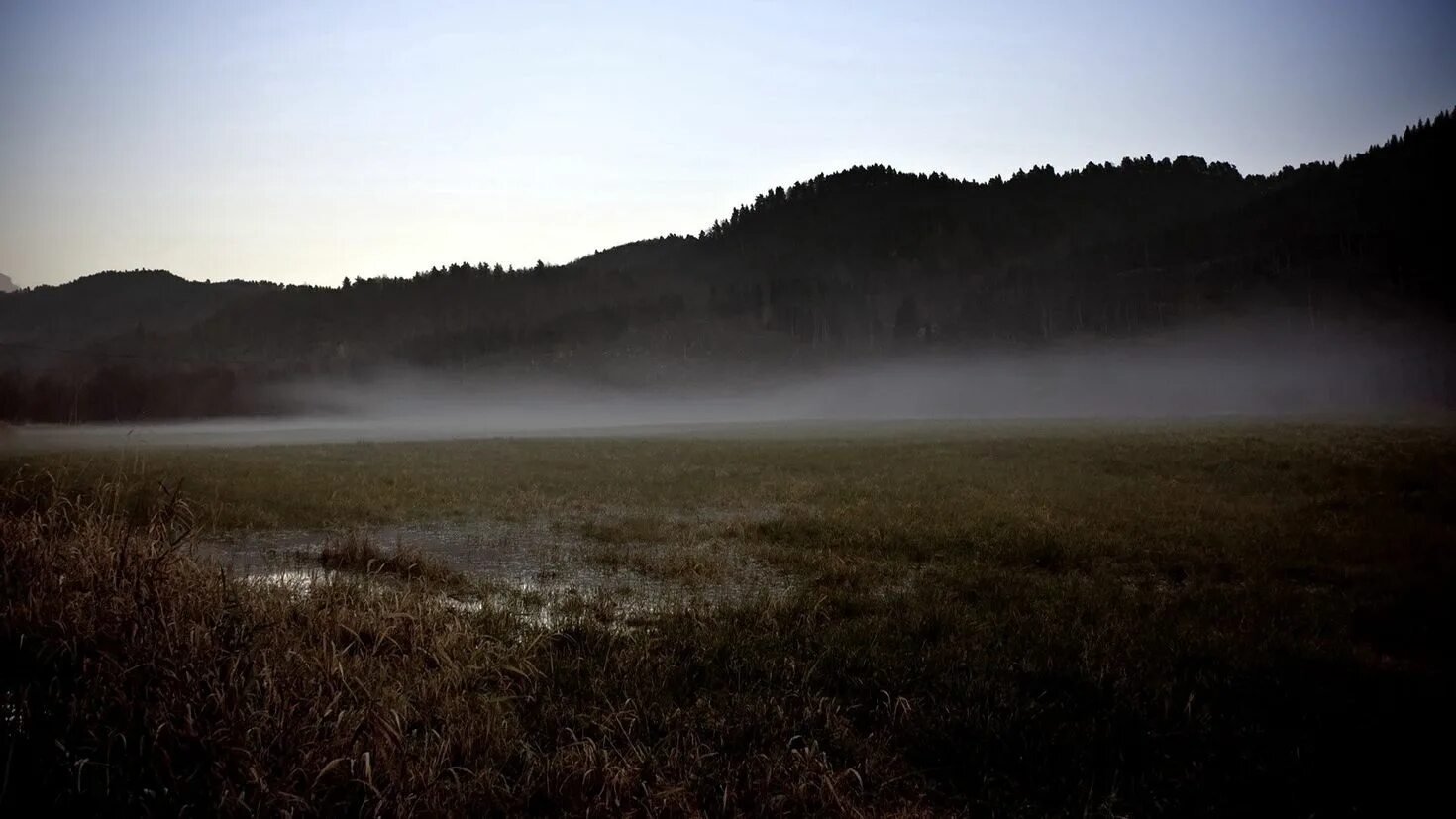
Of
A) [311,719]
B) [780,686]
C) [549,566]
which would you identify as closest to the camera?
[311,719]

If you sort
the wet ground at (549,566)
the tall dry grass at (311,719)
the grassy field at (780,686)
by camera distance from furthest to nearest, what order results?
the wet ground at (549,566), the grassy field at (780,686), the tall dry grass at (311,719)

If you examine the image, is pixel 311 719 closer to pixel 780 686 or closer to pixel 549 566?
pixel 780 686

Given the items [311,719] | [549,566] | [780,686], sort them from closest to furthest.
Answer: [311,719]
[780,686]
[549,566]

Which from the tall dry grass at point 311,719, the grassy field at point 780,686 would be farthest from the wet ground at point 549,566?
the tall dry grass at point 311,719

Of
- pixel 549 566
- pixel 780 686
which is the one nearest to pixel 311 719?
pixel 780 686

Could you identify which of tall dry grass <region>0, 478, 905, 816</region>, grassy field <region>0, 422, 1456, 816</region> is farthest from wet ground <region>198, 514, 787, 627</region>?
tall dry grass <region>0, 478, 905, 816</region>

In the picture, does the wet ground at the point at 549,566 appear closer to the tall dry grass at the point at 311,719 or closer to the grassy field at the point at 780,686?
the grassy field at the point at 780,686

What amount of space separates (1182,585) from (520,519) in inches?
576

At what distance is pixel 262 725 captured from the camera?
174 inches

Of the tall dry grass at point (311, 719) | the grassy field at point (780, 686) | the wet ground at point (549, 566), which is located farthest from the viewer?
the wet ground at point (549, 566)

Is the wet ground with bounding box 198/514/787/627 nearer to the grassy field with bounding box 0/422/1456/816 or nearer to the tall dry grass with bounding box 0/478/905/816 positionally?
the grassy field with bounding box 0/422/1456/816

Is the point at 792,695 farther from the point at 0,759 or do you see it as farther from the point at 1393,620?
the point at 1393,620

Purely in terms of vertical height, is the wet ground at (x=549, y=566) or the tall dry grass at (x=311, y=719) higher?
the tall dry grass at (x=311, y=719)

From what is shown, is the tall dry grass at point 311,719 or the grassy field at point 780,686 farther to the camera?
the grassy field at point 780,686
